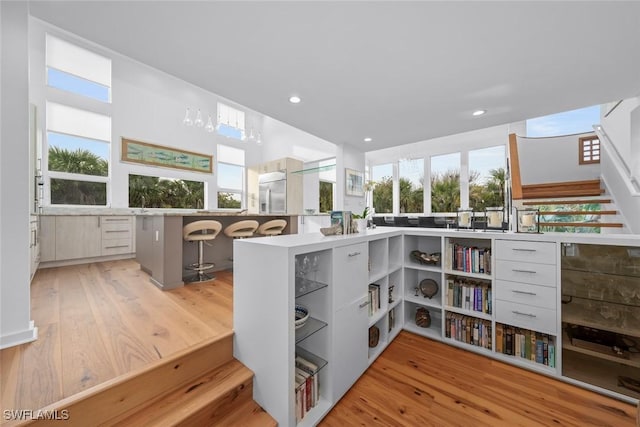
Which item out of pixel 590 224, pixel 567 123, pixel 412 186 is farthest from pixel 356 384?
pixel 567 123

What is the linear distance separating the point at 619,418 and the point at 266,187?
6567mm

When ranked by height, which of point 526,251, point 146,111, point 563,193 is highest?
point 146,111

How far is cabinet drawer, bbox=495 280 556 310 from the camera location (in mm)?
1849

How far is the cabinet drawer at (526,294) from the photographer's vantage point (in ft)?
6.07

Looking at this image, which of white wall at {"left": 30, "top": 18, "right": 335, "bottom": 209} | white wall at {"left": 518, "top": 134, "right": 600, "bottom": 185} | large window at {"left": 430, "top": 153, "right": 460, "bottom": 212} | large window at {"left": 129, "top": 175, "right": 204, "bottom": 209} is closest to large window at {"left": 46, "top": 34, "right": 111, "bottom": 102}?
white wall at {"left": 30, "top": 18, "right": 335, "bottom": 209}

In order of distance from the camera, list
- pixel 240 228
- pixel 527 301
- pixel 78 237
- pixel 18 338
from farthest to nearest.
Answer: pixel 78 237 → pixel 240 228 → pixel 527 301 → pixel 18 338

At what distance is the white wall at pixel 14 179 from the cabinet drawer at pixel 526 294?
136 inches

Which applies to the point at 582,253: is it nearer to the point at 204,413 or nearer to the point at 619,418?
the point at 619,418

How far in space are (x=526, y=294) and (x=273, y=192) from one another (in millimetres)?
5594

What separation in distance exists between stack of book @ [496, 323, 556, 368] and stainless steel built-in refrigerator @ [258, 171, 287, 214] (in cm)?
481

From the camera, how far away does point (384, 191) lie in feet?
22.9

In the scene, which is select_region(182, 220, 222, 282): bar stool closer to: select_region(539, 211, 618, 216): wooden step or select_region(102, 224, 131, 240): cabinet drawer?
select_region(102, 224, 131, 240): cabinet drawer

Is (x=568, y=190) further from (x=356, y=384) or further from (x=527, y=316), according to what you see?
(x=356, y=384)

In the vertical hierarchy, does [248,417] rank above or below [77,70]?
below
